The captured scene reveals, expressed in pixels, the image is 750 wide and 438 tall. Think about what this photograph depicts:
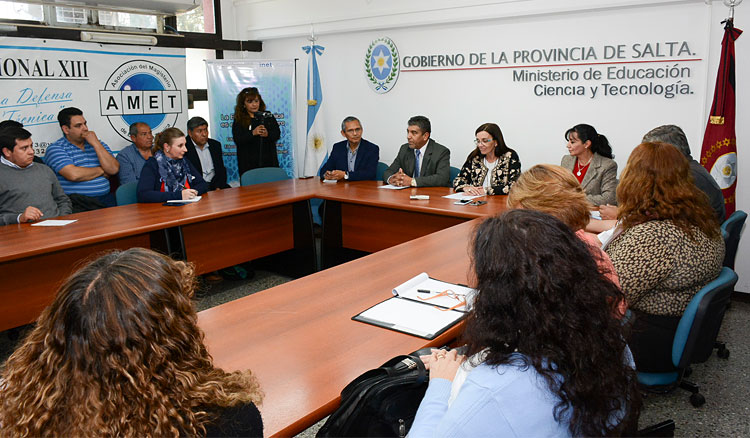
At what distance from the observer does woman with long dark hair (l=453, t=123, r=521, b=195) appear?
15.2ft

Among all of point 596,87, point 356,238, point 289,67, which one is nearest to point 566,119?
point 596,87

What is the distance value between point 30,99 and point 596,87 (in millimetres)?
5166

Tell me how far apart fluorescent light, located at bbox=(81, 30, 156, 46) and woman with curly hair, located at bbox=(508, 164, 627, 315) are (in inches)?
195

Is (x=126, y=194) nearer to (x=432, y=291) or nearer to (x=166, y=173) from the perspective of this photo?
(x=166, y=173)

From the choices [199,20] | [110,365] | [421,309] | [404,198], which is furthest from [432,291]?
[199,20]

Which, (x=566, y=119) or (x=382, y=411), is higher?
(x=566, y=119)

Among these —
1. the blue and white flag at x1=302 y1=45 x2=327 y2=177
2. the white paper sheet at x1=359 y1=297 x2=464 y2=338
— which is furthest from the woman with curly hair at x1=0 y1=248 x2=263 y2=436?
the blue and white flag at x1=302 y1=45 x2=327 y2=177

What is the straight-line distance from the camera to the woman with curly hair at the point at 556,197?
2.12 m

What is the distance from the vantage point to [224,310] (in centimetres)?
220

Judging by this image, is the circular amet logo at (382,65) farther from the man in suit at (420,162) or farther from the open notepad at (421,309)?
the open notepad at (421,309)

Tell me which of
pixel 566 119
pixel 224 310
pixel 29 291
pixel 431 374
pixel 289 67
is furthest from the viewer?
pixel 289 67

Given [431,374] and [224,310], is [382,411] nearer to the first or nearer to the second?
[431,374]

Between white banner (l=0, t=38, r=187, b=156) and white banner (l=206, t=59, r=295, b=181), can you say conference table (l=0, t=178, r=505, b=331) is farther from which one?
white banner (l=0, t=38, r=187, b=156)

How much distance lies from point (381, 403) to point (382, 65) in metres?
5.44
